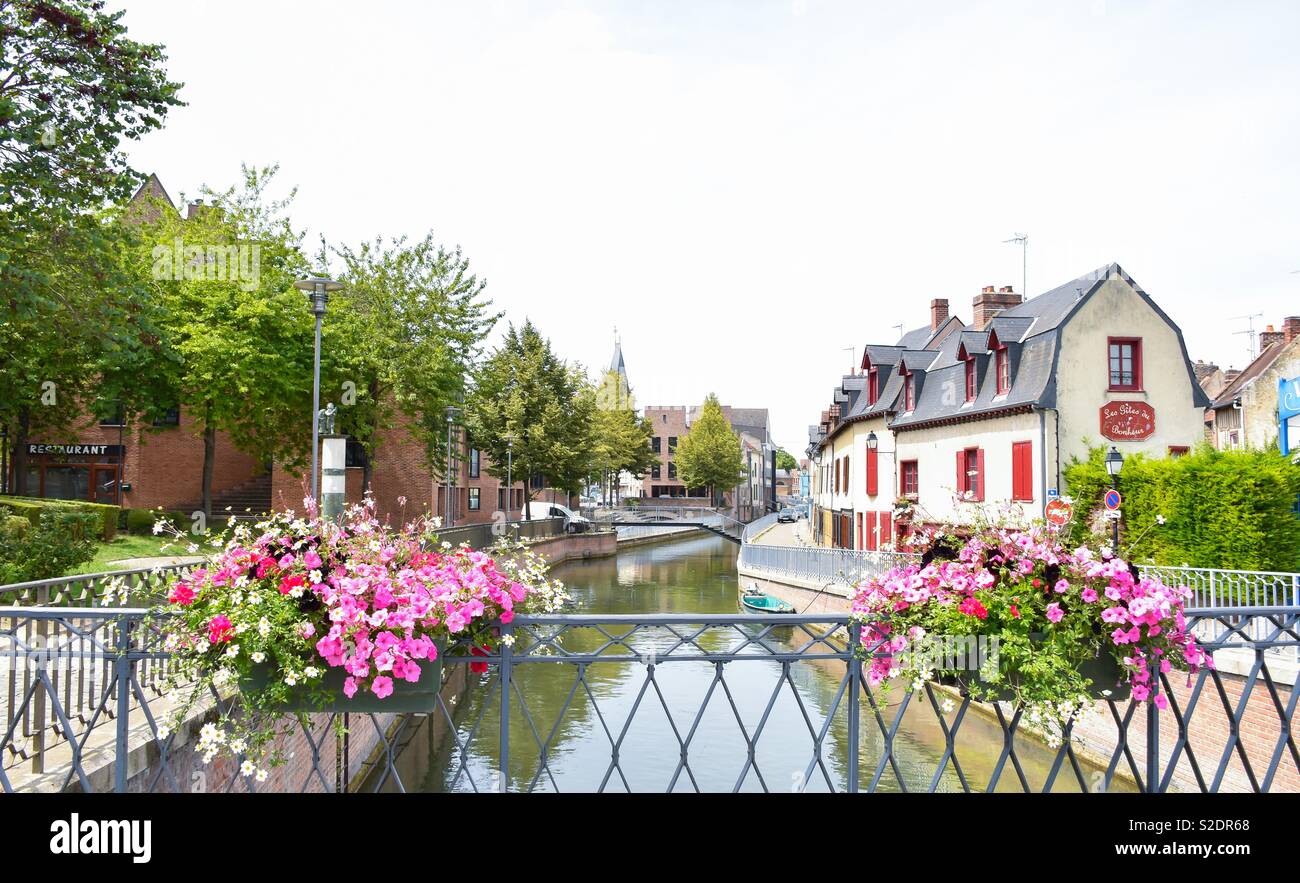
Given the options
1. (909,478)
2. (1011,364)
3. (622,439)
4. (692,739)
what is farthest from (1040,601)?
(622,439)

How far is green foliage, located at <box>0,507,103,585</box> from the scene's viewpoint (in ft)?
39.3

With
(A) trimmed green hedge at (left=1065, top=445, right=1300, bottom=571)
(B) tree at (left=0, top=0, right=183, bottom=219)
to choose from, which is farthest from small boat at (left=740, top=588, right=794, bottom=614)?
(B) tree at (left=0, top=0, right=183, bottom=219)

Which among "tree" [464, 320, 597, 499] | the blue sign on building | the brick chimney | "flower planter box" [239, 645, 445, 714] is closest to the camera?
"flower planter box" [239, 645, 445, 714]

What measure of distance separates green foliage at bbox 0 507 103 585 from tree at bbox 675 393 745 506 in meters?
66.1

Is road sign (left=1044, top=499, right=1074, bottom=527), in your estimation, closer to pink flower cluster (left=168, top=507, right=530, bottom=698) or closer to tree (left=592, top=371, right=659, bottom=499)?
pink flower cluster (left=168, top=507, right=530, bottom=698)

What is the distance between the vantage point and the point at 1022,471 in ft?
77.7

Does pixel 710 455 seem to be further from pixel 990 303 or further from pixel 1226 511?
pixel 1226 511

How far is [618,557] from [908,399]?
2986cm

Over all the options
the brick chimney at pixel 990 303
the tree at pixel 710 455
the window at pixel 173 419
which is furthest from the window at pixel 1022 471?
the tree at pixel 710 455

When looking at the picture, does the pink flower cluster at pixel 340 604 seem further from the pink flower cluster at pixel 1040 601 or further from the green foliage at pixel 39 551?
the green foliage at pixel 39 551

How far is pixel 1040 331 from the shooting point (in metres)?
24.1
